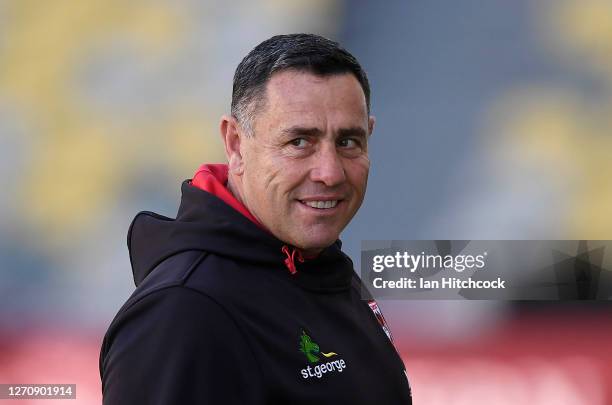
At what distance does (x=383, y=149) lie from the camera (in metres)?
2.60

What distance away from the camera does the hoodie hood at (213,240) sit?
4.07 feet

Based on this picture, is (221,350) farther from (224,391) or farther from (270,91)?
(270,91)

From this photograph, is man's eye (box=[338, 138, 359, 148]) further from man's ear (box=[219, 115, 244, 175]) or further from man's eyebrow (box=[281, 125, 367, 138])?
man's ear (box=[219, 115, 244, 175])

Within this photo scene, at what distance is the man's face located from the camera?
1259 mm

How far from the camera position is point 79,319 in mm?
2631

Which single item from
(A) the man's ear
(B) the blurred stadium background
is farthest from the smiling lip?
(B) the blurred stadium background

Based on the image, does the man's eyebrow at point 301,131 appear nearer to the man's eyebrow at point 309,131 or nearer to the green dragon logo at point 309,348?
the man's eyebrow at point 309,131

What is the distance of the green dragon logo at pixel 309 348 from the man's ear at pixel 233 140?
0.29 meters

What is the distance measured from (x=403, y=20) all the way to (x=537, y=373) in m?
1.12

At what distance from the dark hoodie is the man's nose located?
0.39 feet

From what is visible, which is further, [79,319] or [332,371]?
[79,319]

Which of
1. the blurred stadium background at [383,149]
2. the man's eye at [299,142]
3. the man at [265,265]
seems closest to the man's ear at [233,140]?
the man at [265,265]

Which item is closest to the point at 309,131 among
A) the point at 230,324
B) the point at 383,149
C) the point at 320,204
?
the point at 320,204

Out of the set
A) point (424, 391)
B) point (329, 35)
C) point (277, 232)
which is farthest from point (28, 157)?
point (277, 232)
